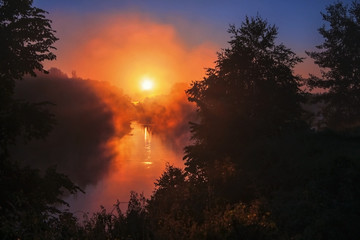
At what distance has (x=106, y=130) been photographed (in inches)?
5143

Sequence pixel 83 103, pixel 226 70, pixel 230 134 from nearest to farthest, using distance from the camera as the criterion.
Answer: pixel 230 134
pixel 226 70
pixel 83 103

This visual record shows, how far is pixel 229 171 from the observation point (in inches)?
591

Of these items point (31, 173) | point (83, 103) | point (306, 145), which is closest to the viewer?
point (31, 173)

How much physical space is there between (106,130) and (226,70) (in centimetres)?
11134

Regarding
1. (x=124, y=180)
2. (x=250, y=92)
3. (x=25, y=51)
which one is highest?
(x=124, y=180)

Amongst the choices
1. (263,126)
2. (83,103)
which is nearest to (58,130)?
(83,103)

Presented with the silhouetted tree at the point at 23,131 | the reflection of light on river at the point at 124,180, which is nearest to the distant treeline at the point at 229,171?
the silhouetted tree at the point at 23,131

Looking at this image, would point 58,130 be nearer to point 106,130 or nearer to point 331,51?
point 106,130

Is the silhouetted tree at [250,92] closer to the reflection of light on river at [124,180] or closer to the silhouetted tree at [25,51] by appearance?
the silhouetted tree at [25,51]

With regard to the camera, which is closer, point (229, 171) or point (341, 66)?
point (229, 171)

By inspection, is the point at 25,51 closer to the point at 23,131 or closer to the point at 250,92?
the point at 23,131

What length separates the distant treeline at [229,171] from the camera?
8016 mm

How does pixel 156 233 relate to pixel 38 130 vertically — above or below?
below

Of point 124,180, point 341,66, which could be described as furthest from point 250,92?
point 124,180
